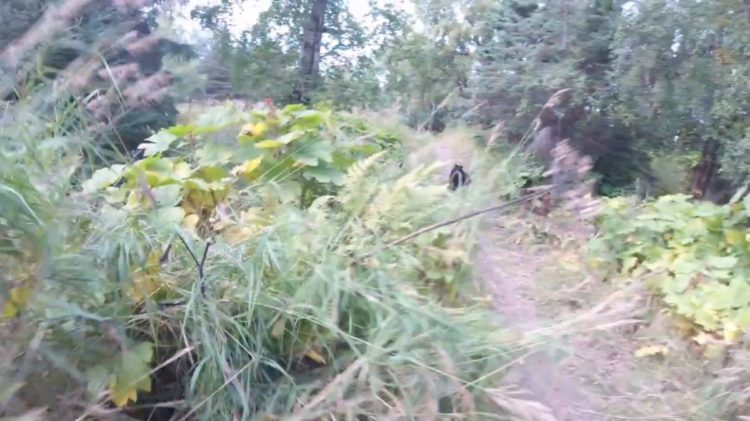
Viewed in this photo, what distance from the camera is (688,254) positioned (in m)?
4.25

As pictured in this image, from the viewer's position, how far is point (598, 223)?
198 inches

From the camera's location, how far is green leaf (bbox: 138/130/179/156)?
2.78 metres

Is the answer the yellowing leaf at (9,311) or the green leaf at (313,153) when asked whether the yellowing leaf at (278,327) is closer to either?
the yellowing leaf at (9,311)

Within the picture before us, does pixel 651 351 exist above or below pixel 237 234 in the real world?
below

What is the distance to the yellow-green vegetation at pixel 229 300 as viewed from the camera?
59.3 inches

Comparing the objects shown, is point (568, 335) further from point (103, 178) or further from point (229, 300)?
point (103, 178)

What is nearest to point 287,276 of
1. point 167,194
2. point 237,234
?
point 237,234

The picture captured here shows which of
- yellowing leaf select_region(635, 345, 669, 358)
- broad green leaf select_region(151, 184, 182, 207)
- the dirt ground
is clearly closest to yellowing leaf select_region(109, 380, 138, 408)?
broad green leaf select_region(151, 184, 182, 207)

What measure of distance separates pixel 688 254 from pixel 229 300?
10.5ft

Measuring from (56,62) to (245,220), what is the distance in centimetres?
66

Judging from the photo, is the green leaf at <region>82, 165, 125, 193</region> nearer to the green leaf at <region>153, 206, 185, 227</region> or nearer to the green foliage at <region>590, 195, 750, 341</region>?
the green leaf at <region>153, 206, 185, 227</region>

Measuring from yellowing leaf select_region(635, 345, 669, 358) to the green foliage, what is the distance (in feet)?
0.91

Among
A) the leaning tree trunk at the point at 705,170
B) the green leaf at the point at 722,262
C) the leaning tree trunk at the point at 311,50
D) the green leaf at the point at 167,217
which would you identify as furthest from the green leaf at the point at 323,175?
the leaning tree trunk at the point at 311,50

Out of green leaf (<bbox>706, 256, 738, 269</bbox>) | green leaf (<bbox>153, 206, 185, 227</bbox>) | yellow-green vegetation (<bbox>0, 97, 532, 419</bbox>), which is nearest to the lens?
yellow-green vegetation (<bbox>0, 97, 532, 419</bbox>)
